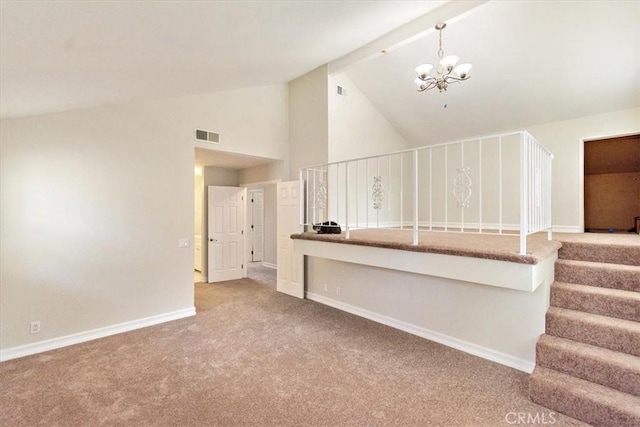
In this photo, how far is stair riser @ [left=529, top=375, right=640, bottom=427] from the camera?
6.53 ft

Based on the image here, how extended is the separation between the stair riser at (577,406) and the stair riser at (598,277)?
4.04 ft

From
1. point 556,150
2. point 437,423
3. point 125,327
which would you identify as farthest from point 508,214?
point 125,327

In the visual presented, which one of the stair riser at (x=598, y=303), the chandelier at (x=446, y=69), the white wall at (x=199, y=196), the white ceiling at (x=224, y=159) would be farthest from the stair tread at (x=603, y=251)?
the white wall at (x=199, y=196)

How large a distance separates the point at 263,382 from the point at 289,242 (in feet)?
10.1

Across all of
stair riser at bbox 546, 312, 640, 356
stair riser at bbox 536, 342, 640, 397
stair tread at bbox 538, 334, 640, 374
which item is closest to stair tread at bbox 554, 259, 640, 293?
stair riser at bbox 546, 312, 640, 356

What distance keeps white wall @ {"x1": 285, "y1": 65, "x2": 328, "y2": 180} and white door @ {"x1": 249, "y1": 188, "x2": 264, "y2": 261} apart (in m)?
3.11

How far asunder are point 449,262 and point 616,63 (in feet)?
12.4

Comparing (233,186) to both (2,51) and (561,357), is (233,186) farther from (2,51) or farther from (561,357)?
(561,357)

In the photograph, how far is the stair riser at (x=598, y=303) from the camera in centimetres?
250

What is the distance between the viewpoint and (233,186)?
694 cm

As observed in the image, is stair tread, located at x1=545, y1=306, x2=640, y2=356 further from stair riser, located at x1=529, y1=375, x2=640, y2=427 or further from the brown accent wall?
the brown accent wall

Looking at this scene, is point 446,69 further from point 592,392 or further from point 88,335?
point 88,335

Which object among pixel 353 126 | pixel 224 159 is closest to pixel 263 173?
pixel 224 159

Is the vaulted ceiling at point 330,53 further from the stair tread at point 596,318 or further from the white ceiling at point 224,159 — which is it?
the stair tread at point 596,318
